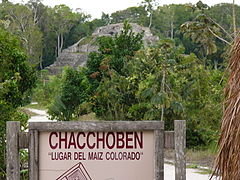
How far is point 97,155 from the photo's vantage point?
3221mm

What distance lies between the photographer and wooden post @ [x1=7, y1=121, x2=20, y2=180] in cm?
320

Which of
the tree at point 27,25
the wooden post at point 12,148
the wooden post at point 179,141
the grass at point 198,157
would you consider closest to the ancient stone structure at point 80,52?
the tree at point 27,25

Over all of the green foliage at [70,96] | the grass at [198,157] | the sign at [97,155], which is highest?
the sign at [97,155]

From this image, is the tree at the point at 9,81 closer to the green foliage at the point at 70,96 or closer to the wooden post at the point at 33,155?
the wooden post at the point at 33,155

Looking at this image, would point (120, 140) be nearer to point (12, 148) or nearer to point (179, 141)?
point (179, 141)

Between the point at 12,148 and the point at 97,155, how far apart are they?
0.54 m

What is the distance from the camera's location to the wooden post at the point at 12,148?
320cm

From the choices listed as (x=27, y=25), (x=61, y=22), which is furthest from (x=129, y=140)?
(x=61, y=22)

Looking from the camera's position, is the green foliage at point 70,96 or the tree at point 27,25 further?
the tree at point 27,25

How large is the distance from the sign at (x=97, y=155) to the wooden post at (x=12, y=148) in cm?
15

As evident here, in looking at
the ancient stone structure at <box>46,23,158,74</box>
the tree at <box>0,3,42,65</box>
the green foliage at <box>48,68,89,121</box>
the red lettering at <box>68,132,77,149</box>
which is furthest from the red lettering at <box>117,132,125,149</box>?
the tree at <box>0,3,42,65</box>

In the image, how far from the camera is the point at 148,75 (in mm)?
14305

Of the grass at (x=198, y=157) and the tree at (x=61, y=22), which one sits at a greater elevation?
the tree at (x=61, y=22)

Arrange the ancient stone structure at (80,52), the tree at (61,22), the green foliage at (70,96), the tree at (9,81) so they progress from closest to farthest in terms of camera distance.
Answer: the tree at (9,81) → the green foliage at (70,96) → the ancient stone structure at (80,52) → the tree at (61,22)
